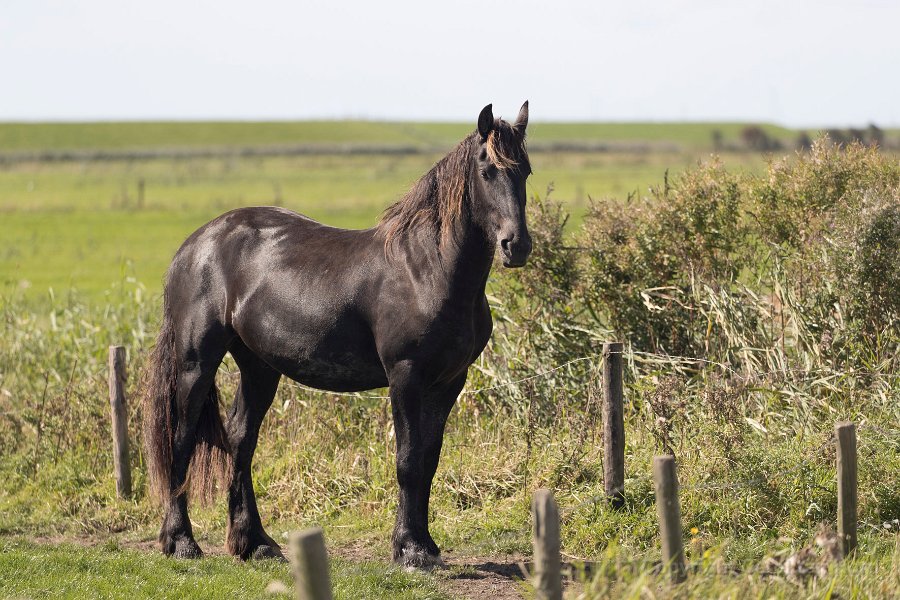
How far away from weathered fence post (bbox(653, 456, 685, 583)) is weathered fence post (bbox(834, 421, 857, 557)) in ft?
4.64

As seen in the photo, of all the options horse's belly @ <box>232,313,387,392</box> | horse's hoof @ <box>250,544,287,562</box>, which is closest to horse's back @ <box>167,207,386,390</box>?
horse's belly @ <box>232,313,387,392</box>

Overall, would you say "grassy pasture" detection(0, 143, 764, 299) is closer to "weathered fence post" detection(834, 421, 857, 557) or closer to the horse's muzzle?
the horse's muzzle

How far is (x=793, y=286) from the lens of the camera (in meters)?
9.34

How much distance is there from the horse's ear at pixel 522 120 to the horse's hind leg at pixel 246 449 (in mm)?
2571

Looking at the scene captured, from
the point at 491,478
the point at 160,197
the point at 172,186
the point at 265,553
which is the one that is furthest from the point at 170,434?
the point at 172,186

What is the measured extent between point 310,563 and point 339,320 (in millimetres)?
3427

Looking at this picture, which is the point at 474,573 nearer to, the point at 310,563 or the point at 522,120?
the point at 522,120

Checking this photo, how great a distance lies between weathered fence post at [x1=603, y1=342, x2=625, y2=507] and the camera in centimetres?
753

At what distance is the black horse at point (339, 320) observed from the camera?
251 inches

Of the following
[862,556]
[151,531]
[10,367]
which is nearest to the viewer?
[862,556]

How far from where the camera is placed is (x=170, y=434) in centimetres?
745

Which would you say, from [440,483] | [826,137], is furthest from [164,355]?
[826,137]

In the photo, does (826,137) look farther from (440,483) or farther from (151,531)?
(151,531)

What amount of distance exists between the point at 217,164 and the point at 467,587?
79200mm
